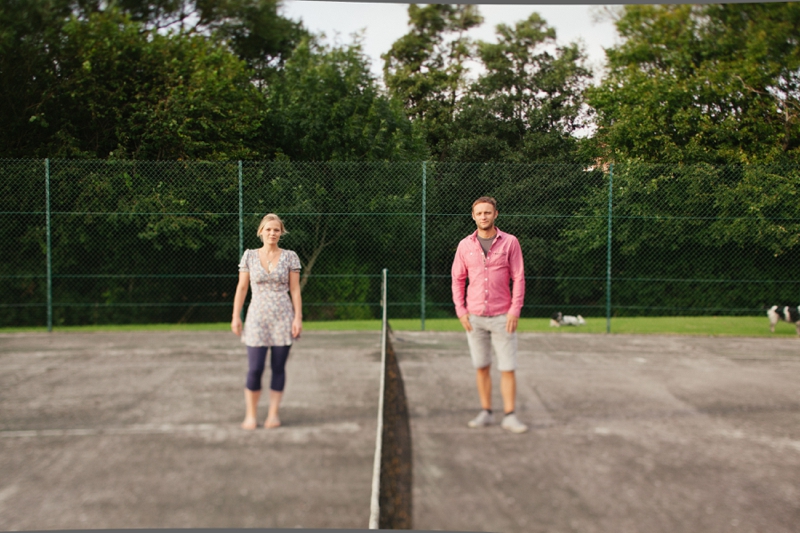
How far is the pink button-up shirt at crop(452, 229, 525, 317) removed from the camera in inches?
125

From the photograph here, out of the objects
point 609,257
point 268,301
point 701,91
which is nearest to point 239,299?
point 268,301

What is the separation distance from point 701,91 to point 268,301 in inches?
277

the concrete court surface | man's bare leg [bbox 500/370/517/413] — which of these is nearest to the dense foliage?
the concrete court surface

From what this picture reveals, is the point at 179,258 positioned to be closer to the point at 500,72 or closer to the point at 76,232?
the point at 76,232

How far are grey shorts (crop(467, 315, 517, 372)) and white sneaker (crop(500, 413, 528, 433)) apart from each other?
32cm

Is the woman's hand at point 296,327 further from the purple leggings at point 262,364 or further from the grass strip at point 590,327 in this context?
the grass strip at point 590,327

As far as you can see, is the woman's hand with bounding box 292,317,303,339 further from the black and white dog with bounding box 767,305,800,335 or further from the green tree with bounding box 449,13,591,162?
the black and white dog with bounding box 767,305,800,335

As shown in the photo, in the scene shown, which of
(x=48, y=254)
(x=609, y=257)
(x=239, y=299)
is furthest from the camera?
(x=609, y=257)

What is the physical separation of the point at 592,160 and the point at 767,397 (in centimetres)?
327

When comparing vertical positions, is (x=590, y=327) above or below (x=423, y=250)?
below

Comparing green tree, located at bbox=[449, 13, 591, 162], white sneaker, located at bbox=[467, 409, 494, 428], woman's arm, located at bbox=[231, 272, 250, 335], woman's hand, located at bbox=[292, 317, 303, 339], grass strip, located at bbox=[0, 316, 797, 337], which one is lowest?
white sneaker, located at bbox=[467, 409, 494, 428]

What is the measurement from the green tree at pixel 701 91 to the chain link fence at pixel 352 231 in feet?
1.06

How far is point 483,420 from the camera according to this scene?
11.7 ft

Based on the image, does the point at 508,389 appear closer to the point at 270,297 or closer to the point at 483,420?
the point at 483,420
